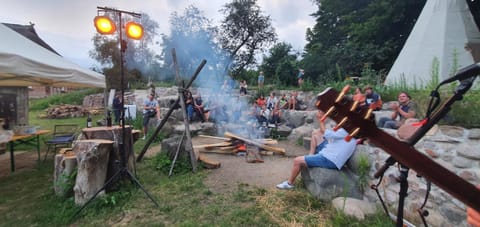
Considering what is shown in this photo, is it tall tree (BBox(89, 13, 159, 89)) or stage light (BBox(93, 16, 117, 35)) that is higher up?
tall tree (BBox(89, 13, 159, 89))

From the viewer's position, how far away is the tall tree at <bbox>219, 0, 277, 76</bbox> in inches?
644

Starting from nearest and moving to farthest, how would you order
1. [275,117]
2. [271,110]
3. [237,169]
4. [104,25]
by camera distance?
[104,25]
[237,169]
[275,117]
[271,110]

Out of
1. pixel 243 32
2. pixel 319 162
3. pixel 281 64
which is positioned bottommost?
pixel 319 162

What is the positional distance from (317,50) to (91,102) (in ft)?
53.1

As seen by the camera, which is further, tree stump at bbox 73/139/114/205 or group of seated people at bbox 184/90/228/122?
group of seated people at bbox 184/90/228/122

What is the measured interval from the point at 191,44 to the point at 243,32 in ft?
21.6

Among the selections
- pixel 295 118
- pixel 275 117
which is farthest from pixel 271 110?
pixel 295 118

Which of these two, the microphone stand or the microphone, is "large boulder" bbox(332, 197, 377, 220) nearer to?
the microphone stand

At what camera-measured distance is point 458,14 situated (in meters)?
7.26

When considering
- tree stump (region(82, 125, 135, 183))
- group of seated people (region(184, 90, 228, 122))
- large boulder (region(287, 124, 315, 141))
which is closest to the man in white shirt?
tree stump (region(82, 125, 135, 183))

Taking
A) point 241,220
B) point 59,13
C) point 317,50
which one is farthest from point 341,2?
point 241,220

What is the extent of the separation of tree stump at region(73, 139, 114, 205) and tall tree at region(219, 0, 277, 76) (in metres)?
14.0

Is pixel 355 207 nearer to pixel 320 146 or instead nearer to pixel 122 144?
pixel 320 146

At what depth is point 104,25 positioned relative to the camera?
280cm
